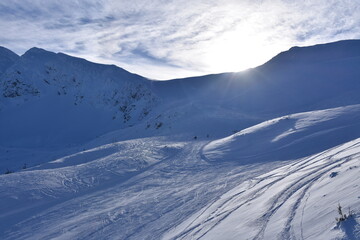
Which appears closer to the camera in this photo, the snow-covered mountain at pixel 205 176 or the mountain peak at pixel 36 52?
the snow-covered mountain at pixel 205 176

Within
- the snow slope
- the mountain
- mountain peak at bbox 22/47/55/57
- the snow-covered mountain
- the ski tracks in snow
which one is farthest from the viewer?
the snow slope

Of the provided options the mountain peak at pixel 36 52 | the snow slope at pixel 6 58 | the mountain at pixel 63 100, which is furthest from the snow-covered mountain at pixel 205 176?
the snow slope at pixel 6 58

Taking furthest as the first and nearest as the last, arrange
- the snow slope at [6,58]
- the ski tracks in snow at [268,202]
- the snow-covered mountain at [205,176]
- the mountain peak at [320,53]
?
the snow slope at [6,58] < the mountain peak at [320,53] < the snow-covered mountain at [205,176] < the ski tracks in snow at [268,202]

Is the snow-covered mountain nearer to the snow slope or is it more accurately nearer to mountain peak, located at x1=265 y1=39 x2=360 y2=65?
mountain peak, located at x1=265 y1=39 x2=360 y2=65

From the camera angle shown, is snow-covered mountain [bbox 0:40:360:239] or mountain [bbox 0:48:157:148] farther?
mountain [bbox 0:48:157:148]

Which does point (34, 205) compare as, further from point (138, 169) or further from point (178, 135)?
point (178, 135)

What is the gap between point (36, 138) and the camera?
28719mm

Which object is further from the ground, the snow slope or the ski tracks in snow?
the snow slope

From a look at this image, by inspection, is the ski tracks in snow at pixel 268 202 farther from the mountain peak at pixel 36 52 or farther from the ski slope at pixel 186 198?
the mountain peak at pixel 36 52

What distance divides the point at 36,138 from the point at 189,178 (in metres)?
24.7

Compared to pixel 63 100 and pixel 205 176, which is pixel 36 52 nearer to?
pixel 63 100

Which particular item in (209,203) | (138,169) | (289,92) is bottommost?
(209,203)

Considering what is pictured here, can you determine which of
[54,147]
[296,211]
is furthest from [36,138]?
[296,211]

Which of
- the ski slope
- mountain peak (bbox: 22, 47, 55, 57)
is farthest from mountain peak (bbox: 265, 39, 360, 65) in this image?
the ski slope
